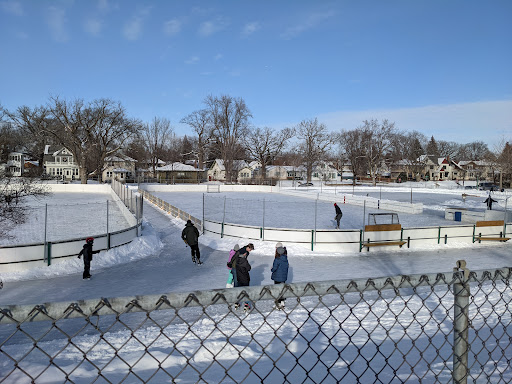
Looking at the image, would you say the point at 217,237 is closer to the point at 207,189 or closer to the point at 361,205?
the point at 361,205

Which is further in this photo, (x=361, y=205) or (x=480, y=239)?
(x=361, y=205)

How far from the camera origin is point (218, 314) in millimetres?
8258

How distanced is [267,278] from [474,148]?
137 metres

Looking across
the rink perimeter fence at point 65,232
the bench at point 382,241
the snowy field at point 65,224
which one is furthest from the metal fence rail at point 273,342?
the snowy field at point 65,224

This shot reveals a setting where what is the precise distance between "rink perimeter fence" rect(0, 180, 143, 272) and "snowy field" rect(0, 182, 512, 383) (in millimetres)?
388

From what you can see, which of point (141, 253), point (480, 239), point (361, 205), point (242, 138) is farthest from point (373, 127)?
point (141, 253)

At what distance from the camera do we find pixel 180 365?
4863 mm

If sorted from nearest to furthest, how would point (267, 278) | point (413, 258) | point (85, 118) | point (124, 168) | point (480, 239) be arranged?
point (267, 278)
point (413, 258)
point (480, 239)
point (85, 118)
point (124, 168)

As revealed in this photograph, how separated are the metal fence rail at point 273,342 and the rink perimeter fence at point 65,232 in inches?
194

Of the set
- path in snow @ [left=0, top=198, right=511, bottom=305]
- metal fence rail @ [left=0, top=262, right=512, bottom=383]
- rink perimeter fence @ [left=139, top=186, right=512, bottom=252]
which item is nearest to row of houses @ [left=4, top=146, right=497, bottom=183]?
rink perimeter fence @ [left=139, top=186, right=512, bottom=252]

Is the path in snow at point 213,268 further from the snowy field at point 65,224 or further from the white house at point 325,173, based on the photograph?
the white house at point 325,173

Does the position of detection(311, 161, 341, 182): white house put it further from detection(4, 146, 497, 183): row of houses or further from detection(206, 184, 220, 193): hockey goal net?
detection(206, 184, 220, 193): hockey goal net

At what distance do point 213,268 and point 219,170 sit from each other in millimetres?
71252

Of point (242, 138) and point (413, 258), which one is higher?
point (242, 138)
